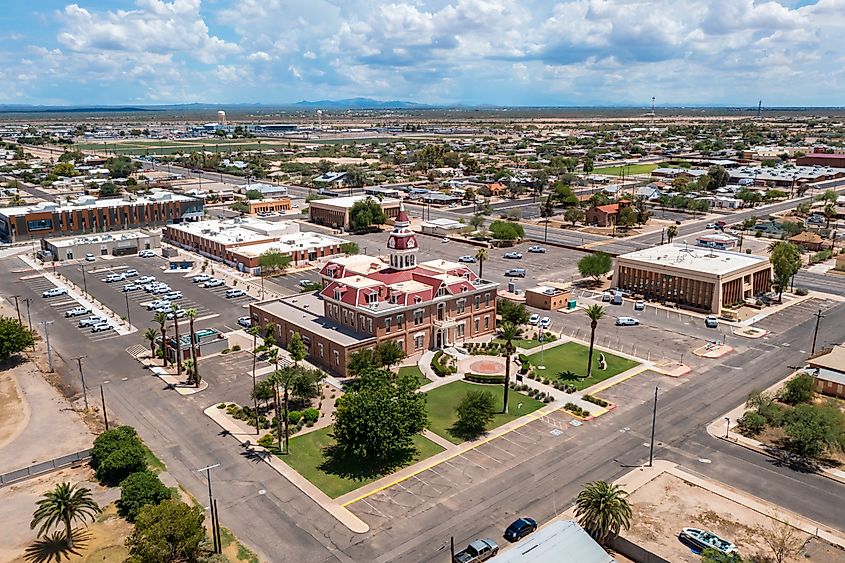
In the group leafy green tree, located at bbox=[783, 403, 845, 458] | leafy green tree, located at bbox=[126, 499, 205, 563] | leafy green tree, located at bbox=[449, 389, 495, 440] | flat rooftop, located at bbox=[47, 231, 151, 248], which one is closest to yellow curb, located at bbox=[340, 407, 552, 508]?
leafy green tree, located at bbox=[449, 389, 495, 440]

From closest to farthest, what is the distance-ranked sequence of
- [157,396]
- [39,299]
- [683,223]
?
1. [157,396]
2. [39,299]
3. [683,223]

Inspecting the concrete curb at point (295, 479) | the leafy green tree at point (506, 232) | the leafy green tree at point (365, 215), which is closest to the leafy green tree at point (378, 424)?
the concrete curb at point (295, 479)

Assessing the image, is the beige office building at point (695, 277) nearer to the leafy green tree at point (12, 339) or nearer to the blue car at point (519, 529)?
the blue car at point (519, 529)

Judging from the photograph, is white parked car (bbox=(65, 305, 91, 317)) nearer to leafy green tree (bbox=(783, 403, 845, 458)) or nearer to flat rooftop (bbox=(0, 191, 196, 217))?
flat rooftop (bbox=(0, 191, 196, 217))

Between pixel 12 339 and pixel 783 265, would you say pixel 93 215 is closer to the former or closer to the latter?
pixel 12 339

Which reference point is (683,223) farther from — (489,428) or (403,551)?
(403,551)

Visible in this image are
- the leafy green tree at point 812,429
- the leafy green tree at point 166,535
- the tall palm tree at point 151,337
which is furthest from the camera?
the tall palm tree at point 151,337

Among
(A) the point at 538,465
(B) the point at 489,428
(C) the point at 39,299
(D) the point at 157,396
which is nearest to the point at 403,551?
(A) the point at 538,465
